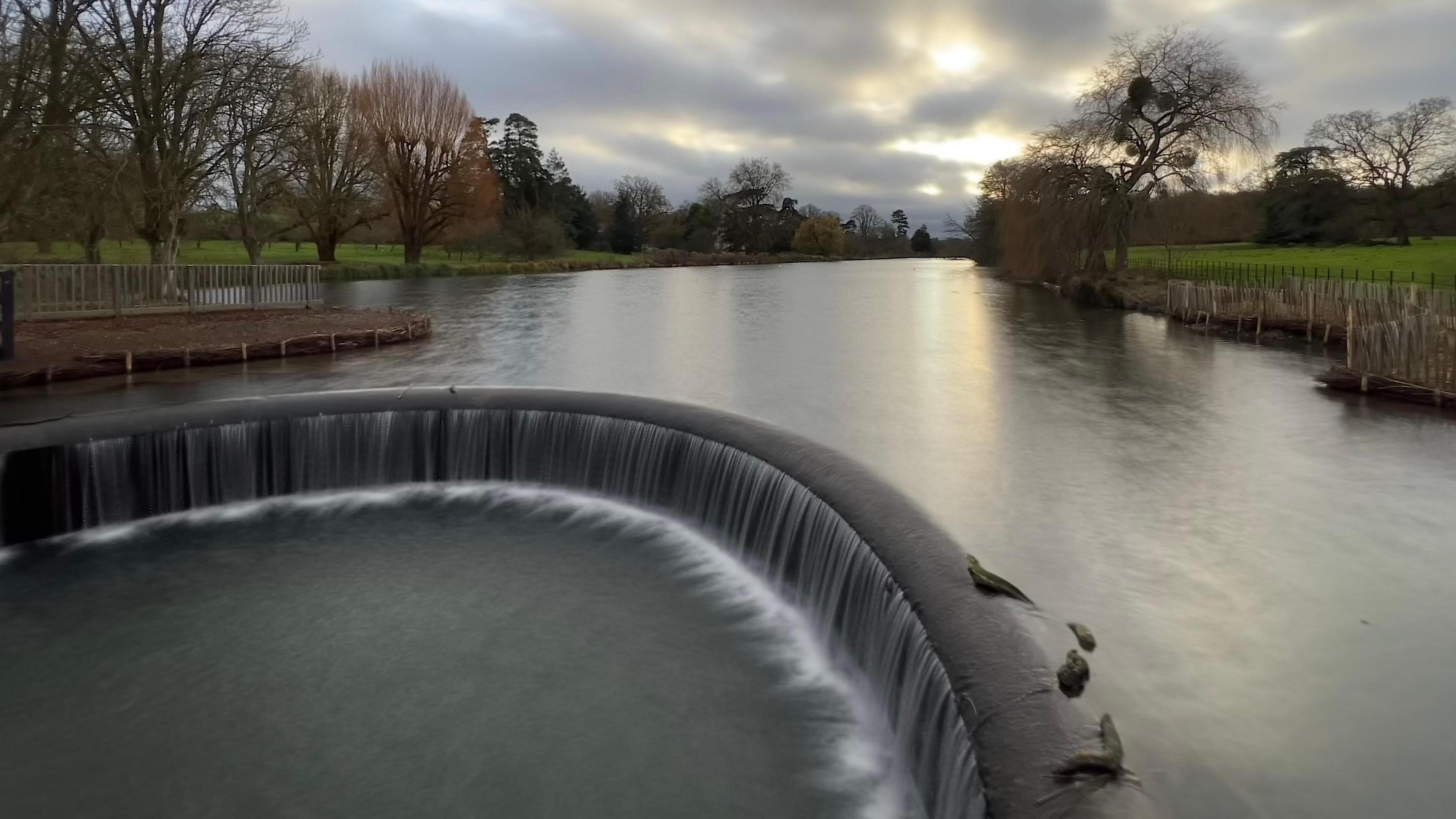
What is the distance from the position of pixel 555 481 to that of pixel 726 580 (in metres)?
3.84

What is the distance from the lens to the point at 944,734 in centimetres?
512

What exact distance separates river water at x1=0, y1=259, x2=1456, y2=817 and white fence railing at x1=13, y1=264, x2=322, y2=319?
4.54 metres

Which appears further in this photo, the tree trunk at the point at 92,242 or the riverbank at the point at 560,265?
the riverbank at the point at 560,265

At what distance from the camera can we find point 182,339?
18078mm

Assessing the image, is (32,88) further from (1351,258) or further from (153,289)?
(1351,258)

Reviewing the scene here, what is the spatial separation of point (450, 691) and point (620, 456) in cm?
489

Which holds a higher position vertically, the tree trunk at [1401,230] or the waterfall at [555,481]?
the tree trunk at [1401,230]

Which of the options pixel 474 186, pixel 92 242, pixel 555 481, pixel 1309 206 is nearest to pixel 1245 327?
pixel 555 481

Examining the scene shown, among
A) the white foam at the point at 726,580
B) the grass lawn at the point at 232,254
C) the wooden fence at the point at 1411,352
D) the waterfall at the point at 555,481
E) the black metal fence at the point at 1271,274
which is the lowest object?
the white foam at the point at 726,580

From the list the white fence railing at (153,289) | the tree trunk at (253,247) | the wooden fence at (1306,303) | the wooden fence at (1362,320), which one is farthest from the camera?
the tree trunk at (253,247)

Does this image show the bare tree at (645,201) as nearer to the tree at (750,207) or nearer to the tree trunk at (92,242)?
the tree at (750,207)

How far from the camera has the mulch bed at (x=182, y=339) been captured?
15055mm

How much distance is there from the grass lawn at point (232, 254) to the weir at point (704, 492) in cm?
2314

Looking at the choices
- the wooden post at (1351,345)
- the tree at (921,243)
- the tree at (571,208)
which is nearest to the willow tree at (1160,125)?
the wooden post at (1351,345)
